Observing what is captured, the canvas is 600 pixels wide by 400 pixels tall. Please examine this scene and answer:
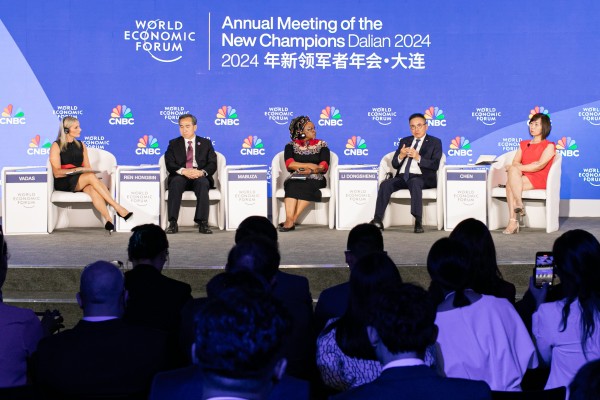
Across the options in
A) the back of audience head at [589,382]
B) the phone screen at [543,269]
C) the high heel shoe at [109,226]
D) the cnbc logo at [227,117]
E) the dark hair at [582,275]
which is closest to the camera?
the back of audience head at [589,382]

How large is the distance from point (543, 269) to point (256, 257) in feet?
3.30

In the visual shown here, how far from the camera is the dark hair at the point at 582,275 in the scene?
284cm

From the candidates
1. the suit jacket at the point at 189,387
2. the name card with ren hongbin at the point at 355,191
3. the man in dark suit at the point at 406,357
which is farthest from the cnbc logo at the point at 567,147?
the suit jacket at the point at 189,387

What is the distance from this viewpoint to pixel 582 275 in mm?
2873

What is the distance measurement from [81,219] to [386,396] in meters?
7.45

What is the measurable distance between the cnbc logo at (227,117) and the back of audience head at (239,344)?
29.9 ft

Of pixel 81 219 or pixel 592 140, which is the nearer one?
pixel 81 219

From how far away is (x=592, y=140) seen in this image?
10.4 m

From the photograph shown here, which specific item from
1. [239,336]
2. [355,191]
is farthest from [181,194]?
[239,336]

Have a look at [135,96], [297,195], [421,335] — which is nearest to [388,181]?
[297,195]

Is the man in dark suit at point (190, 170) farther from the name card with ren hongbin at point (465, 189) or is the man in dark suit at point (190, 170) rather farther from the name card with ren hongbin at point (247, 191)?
the name card with ren hongbin at point (465, 189)

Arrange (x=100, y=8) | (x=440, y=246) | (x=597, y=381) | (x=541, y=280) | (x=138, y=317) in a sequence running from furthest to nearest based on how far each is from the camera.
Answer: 1. (x=100, y=8)
2. (x=138, y=317)
3. (x=541, y=280)
4. (x=440, y=246)
5. (x=597, y=381)

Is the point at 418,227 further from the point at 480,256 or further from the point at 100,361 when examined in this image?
the point at 100,361

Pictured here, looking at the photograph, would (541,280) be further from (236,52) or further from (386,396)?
(236,52)
